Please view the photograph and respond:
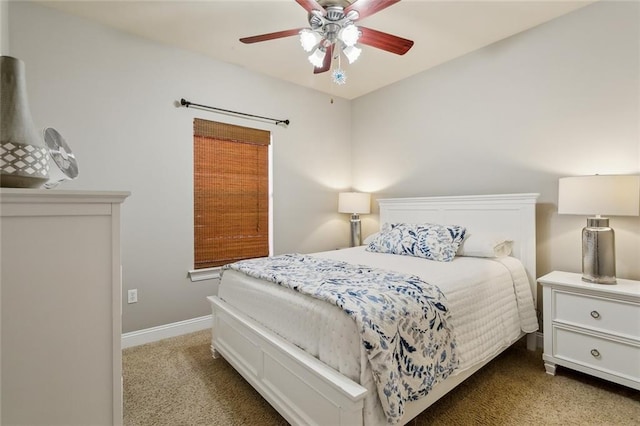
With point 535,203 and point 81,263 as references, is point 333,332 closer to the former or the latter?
point 81,263

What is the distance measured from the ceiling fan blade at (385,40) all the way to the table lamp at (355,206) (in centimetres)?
191

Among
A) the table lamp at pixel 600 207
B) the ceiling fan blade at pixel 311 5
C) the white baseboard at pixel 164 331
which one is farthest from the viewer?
the white baseboard at pixel 164 331

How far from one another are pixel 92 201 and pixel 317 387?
115 centimetres

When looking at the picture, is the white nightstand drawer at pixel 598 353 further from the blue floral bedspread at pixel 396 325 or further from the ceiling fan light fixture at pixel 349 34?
the ceiling fan light fixture at pixel 349 34

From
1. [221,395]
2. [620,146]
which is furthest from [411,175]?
[221,395]

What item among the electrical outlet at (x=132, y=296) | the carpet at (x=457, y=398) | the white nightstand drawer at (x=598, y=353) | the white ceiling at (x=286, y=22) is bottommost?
the carpet at (x=457, y=398)

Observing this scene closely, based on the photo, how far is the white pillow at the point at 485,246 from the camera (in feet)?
8.04

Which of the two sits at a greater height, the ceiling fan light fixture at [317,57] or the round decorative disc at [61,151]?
the ceiling fan light fixture at [317,57]

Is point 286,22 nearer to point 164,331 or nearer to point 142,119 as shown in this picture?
point 142,119

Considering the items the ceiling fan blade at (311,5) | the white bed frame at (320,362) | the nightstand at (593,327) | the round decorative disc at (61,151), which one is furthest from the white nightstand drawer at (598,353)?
the round decorative disc at (61,151)

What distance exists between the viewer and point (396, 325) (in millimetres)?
1379

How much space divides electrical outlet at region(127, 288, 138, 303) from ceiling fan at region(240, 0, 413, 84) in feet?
7.26

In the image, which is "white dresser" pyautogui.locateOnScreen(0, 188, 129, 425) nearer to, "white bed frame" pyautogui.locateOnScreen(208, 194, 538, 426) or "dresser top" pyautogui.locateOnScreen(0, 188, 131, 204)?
"dresser top" pyautogui.locateOnScreen(0, 188, 131, 204)

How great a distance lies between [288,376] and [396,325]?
2.08ft
